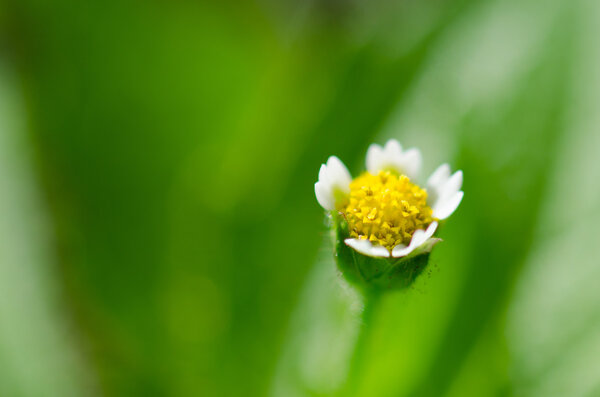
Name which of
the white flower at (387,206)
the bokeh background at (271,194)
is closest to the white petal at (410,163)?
the white flower at (387,206)

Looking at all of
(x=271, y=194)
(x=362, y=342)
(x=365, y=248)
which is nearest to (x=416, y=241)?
(x=365, y=248)

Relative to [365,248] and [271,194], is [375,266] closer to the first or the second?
[365,248]

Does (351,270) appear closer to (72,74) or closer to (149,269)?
(149,269)

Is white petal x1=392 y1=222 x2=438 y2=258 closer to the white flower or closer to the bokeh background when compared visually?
the white flower

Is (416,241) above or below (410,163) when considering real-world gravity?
below

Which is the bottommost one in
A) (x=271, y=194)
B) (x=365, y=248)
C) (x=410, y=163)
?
(x=365, y=248)

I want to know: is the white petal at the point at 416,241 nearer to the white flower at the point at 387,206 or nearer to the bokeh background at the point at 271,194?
the white flower at the point at 387,206

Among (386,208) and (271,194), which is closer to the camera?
(386,208)
